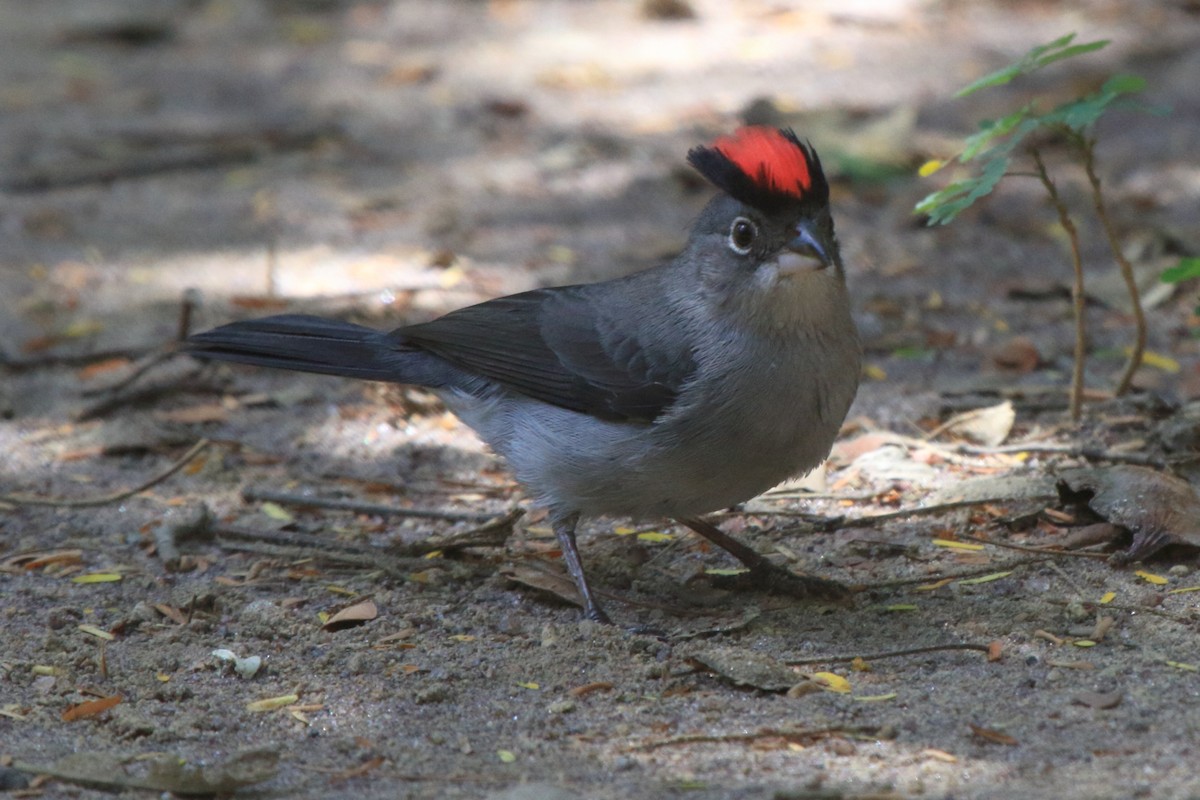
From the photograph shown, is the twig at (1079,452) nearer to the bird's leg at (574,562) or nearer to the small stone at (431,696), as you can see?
the bird's leg at (574,562)

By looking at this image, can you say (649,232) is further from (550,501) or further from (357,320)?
(550,501)

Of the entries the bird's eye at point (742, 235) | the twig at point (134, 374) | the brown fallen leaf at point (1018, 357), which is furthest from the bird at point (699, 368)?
the brown fallen leaf at point (1018, 357)

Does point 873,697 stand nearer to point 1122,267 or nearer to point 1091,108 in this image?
point 1091,108

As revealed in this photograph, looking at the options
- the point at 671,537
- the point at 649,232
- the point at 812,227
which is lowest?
the point at 671,537

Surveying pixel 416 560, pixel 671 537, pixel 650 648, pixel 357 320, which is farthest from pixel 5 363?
pixel 650 648

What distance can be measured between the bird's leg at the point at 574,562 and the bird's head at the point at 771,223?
33.8 inches

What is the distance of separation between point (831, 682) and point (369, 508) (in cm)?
187

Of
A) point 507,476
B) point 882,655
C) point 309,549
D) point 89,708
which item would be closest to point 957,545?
point 882,655

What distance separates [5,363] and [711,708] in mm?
3906

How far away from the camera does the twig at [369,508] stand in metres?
4.86

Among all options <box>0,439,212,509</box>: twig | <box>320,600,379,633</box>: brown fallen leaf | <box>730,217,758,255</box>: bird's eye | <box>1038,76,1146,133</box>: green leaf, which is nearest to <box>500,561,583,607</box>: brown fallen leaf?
<box>320,600,379,633</box>: brown fallen leaf

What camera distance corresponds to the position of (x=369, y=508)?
489 centimetres

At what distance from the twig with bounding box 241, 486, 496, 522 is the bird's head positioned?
1221mm

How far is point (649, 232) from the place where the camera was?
7383 millimetres
